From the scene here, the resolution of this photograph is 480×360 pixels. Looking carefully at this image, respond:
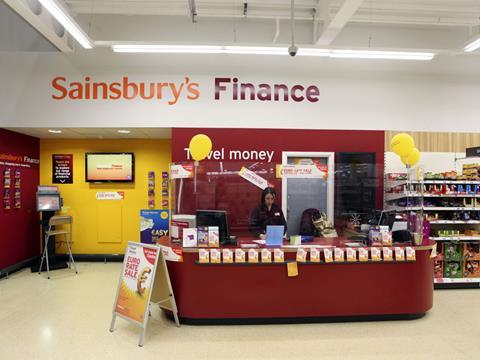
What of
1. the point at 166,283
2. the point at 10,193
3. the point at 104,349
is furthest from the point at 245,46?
the point at 10,193

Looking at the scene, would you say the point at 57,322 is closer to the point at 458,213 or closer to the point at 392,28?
the point at 458,213

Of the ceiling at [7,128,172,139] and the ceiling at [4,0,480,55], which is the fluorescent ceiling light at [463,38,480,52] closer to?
the ceiling at [4,0,480,55]

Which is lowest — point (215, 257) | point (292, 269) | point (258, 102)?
point (292, 269)

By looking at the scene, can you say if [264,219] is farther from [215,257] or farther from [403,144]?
[403,144]

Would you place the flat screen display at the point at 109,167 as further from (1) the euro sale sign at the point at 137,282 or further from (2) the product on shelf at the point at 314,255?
(2) the product on shelf at the point at 314,255

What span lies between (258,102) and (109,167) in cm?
355

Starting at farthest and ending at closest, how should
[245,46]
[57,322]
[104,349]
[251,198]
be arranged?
[251,198] → [245,46] → [57,322] → [104,349]

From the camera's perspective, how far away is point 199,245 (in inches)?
163

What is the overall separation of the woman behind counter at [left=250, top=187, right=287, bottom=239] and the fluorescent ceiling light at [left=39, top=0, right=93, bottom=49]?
324 centimetres

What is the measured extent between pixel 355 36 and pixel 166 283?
17.6 ft

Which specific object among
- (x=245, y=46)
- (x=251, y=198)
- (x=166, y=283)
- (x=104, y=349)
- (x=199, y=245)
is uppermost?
(x=245, y=46)

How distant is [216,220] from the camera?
4312 mm

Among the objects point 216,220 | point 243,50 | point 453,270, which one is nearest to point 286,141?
point 243,50

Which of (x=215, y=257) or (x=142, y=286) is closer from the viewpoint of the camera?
(x=142, y=286)
